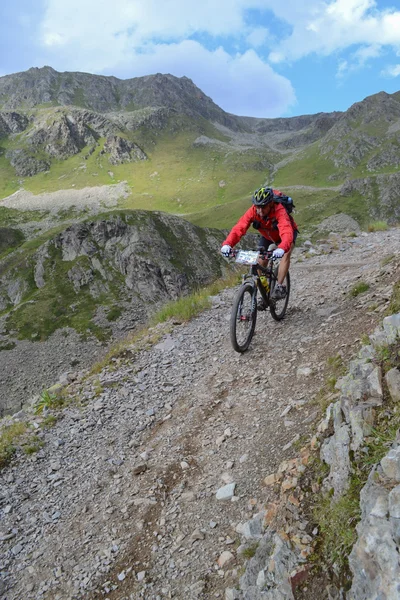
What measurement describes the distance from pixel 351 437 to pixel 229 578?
2235 millimetres

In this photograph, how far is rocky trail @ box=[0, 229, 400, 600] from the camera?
15.9ft

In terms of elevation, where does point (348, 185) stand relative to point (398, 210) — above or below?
above

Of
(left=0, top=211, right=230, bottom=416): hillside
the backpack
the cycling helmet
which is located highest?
the cycling helmet

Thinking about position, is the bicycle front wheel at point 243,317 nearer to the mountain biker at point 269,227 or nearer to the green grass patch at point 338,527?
the mountain biker at point 269,227

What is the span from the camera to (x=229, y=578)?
168 inches

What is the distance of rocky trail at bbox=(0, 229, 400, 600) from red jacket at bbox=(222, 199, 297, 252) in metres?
2.85

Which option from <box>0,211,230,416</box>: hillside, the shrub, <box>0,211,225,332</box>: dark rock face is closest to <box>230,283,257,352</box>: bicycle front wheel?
the shrub

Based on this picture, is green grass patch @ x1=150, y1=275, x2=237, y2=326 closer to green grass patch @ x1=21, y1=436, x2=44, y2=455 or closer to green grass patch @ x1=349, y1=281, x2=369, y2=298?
green grass patch @ x1=349, y1=281, x2=369, y2=298

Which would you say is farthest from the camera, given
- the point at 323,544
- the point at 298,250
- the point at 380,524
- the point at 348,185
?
the point at 348,185

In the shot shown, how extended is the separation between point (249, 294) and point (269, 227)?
1.91m

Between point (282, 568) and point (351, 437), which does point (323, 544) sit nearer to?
point (282, 568)

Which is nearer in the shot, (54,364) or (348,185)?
(54,364)

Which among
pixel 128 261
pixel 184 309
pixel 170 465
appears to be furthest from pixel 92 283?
pixel 170 465

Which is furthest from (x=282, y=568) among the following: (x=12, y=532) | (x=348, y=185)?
(x=348, y=185)
